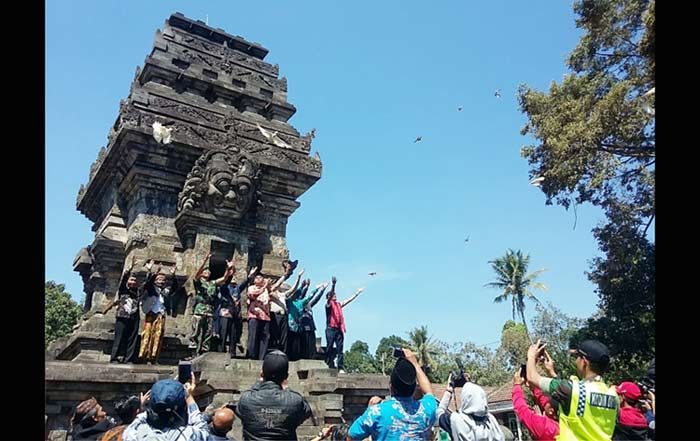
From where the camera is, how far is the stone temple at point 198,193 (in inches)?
367

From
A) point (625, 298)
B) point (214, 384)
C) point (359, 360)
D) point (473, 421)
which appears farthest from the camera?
point (359, 360)

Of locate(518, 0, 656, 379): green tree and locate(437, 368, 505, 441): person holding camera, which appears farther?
locate(518, 0, 656, 379): green tree

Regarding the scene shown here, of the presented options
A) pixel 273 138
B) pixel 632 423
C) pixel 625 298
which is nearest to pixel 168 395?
pixel 632 423

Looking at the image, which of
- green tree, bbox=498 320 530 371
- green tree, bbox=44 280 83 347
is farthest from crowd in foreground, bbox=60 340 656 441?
green tree, bbox=498 320 530 371

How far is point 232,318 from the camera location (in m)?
9.93

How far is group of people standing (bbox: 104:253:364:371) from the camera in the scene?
906cm

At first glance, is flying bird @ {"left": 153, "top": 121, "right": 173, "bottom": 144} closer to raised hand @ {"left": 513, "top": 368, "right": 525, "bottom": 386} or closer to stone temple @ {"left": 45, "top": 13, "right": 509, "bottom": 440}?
stone temple @ {"left": 45, "top": 13, "right": 509, "bottom": 440}

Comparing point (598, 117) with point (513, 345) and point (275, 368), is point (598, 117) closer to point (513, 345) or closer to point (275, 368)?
point (275, 368)

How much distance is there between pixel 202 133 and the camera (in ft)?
46.2

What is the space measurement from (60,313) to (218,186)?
20.0 m
